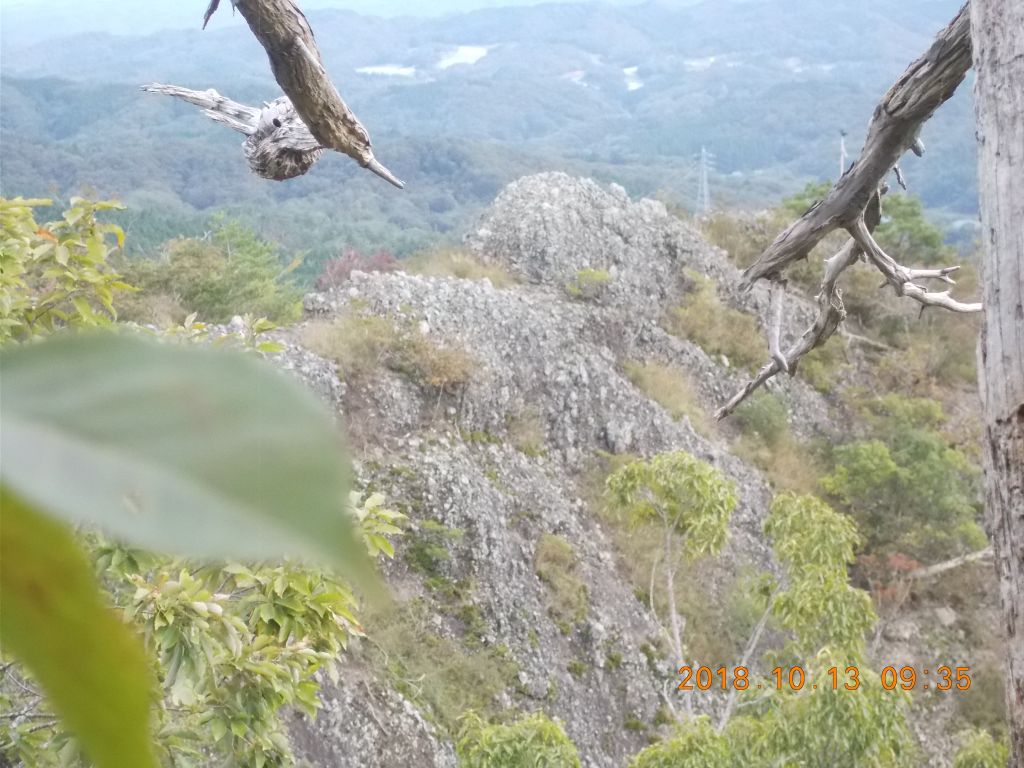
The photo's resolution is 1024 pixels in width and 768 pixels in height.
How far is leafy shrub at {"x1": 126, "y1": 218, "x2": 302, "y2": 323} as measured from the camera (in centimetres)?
548

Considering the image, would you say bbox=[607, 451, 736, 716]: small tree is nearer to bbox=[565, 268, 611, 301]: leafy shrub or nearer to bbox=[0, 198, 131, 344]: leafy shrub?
bbox=[0, 198, 131, 344]: leafy shrub

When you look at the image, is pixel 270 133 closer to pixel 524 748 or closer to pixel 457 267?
pixel 524 748

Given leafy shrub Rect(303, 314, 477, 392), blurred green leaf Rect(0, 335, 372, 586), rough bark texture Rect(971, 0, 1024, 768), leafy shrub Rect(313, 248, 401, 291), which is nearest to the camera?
blurred green leaf Rect(0, 335, 372, 586)

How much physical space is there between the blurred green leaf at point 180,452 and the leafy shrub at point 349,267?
577 cm

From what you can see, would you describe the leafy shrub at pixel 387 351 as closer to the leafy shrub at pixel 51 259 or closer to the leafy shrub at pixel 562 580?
the leafy shrub at pixel 562 580

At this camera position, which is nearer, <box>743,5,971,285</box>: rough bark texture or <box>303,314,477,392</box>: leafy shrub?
<box>743,5,971,285</box>: rough bark texture

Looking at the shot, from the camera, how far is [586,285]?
6.82 metres

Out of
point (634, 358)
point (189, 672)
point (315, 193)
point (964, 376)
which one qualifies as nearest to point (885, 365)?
point (964, 376)

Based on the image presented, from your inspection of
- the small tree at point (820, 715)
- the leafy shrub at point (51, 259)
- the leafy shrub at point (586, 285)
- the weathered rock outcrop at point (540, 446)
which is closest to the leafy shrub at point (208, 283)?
the weathered rock outcrop at point (540, 446)

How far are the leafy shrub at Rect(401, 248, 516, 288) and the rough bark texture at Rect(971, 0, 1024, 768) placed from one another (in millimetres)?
5271

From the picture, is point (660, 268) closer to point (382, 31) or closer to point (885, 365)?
point (885, 365)

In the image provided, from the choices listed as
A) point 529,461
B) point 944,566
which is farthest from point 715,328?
point 529,461

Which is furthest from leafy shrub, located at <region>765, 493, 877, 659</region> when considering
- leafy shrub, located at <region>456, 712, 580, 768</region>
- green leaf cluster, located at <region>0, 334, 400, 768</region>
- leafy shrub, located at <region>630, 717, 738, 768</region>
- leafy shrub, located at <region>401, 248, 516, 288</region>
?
leafy shrub, located at <region>401, 248, 516, 288</region>

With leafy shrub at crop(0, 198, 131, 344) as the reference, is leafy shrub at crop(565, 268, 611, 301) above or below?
below
